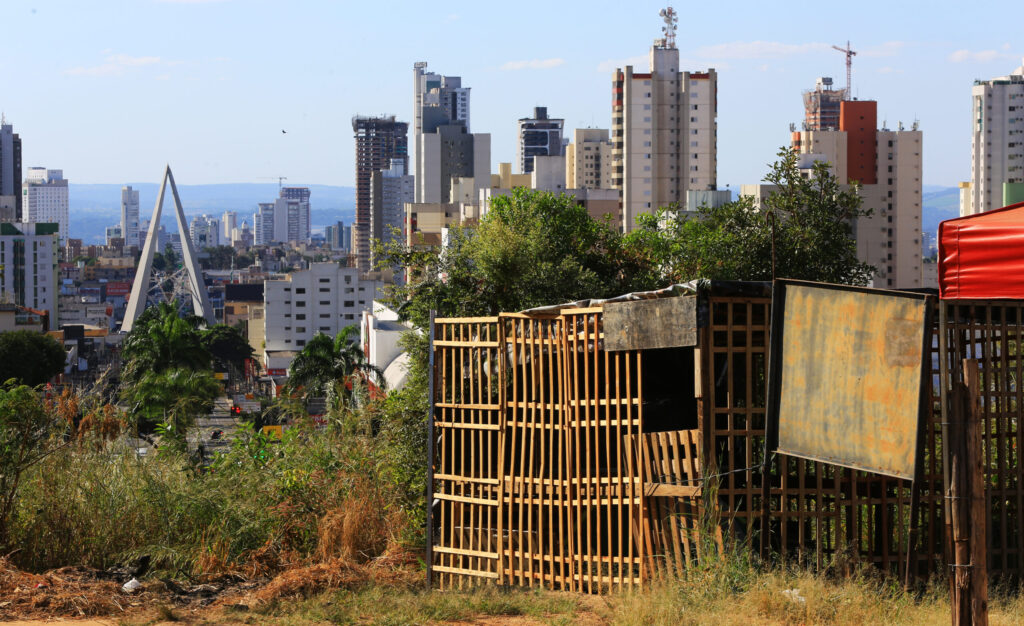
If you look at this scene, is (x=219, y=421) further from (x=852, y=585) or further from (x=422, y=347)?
(x=852, y=585)

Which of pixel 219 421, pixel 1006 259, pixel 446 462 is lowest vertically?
pixel 219 421

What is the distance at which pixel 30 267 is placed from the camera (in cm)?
10962

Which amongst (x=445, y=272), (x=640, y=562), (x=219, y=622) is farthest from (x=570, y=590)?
(x=445, y=272)

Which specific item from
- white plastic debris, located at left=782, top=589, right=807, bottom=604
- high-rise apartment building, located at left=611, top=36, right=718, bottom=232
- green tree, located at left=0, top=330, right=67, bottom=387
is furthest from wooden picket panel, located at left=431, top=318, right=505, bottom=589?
high-rise apartment building, located at left=611, top=36, right=718, bottom=232

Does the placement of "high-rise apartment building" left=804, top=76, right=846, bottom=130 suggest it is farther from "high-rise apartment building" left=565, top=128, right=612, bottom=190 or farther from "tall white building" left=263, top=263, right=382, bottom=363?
"tall white building" left=263, top=263, right=382, bottom=363

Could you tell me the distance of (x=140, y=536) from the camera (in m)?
7.73

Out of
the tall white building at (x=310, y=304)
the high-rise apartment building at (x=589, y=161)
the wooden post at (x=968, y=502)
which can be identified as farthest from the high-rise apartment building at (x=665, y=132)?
the wooden post at (x=968, y=502)

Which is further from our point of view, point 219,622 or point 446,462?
point 446,462

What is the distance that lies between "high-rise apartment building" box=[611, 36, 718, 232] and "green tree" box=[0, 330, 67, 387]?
45.4m

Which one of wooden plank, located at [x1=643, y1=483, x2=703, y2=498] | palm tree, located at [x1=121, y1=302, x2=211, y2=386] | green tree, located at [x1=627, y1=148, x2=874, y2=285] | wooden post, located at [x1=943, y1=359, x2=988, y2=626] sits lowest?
palm tree, located at [x1=121, y1=302, x2=211, y2=386]

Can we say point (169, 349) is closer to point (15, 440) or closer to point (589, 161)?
point (15, 440)

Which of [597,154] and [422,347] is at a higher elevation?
[597,154]

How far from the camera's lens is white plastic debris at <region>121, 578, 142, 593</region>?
6.66m

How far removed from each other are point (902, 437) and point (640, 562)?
6.97 ft
